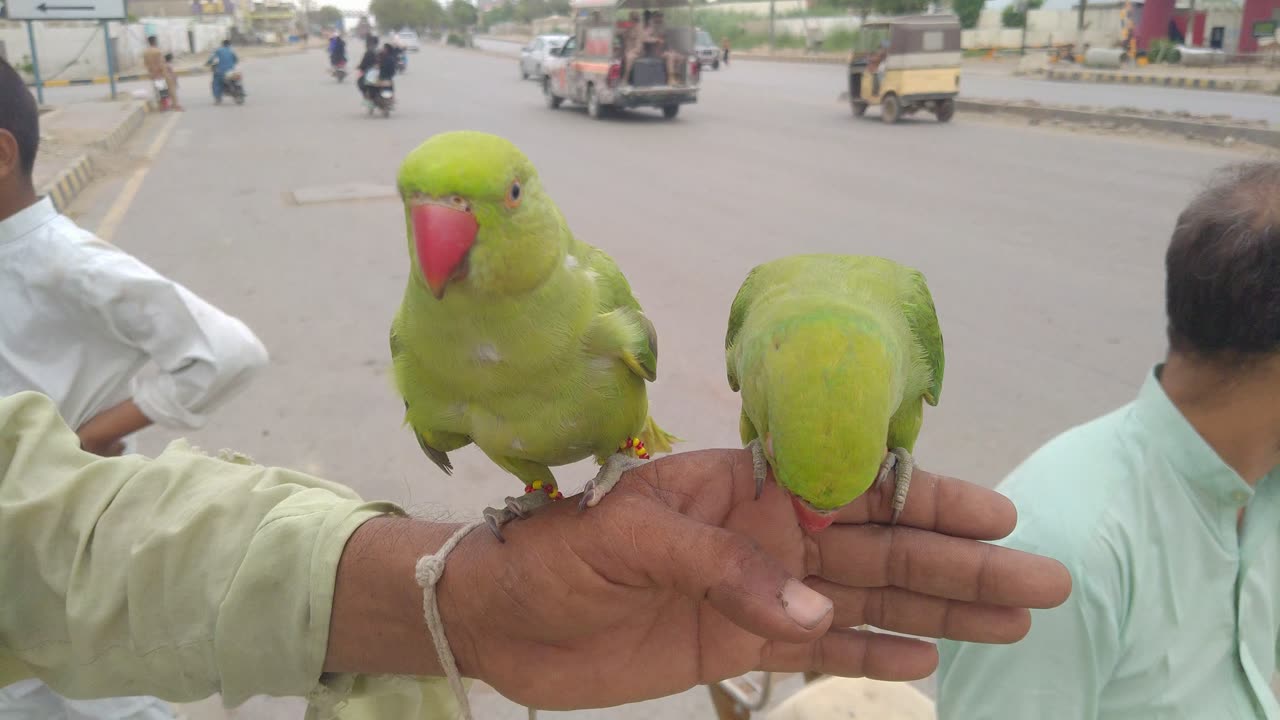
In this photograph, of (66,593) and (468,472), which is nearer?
(66,593)

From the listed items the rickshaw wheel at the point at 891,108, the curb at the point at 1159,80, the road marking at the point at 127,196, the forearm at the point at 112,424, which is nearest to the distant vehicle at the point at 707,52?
the curb at the point at 1159,80

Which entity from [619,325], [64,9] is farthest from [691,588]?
[64,9]

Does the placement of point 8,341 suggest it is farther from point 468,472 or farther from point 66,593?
point 468,472

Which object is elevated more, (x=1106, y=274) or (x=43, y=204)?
(x=43, y=204)

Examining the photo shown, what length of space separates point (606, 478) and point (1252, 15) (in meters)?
46.3

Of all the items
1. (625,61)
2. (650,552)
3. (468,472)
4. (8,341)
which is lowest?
(468,472)

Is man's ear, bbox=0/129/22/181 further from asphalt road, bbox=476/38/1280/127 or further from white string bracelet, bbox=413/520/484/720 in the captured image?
asphalt road, bbox=476/38/1280/127

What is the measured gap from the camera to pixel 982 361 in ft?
19.2

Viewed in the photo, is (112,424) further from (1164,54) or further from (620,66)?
(1164,54)

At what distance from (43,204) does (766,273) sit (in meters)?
2.25

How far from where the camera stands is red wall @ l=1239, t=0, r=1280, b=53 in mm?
36406

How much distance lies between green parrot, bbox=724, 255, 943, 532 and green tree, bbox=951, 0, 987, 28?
56.5 meters

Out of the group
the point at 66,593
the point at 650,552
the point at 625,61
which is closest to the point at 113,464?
the point at 66,593

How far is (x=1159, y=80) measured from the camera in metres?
26.0
